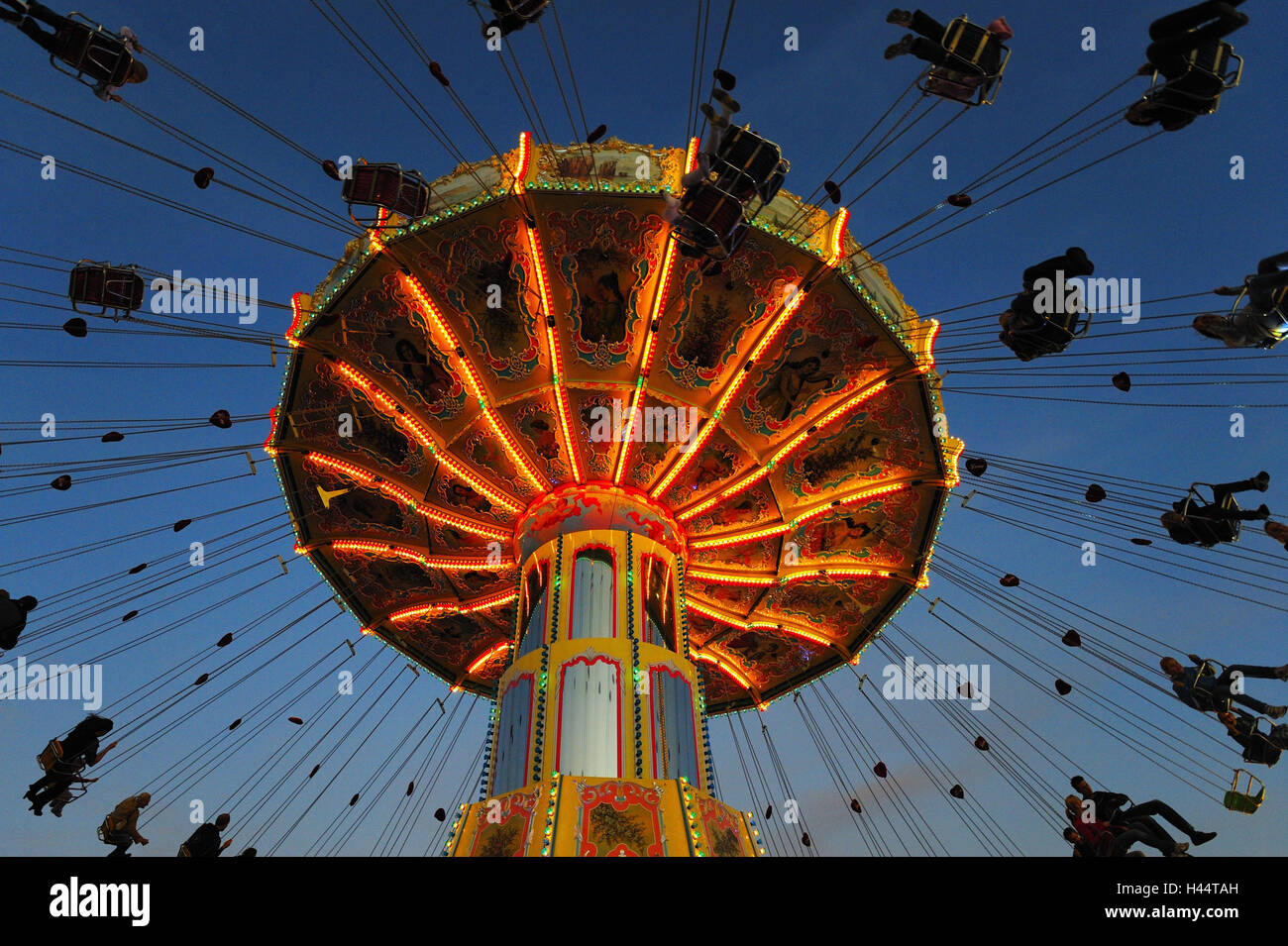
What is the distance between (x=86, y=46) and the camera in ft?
29.7

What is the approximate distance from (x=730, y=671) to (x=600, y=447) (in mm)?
6830

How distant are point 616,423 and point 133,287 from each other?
6.87 m

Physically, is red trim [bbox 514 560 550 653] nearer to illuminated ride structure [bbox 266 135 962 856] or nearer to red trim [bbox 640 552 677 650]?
illuminated ride structure [bbox 266 135 962 856]

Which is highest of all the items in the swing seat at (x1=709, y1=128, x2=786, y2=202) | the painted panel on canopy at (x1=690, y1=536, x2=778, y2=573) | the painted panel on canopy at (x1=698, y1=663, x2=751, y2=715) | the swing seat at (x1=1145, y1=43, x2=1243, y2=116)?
the swing seat at (x1=1145, y1=43, x2=1243, y2=116)

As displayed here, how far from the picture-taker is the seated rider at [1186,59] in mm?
7824

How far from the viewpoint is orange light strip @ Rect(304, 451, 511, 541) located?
13.8m

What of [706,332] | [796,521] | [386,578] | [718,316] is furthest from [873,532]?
[386,578]

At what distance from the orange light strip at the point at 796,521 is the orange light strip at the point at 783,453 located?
0.69 meters

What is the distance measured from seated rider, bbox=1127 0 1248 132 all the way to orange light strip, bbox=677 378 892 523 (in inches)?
198

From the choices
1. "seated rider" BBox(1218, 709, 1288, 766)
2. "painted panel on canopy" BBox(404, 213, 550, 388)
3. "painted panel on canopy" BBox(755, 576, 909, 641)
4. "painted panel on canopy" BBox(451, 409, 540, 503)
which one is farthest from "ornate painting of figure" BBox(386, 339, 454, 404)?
"seated rider" BBox(1218, 709, 1288, 766)

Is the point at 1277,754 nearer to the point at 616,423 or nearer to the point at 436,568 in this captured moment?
the point at 616,423

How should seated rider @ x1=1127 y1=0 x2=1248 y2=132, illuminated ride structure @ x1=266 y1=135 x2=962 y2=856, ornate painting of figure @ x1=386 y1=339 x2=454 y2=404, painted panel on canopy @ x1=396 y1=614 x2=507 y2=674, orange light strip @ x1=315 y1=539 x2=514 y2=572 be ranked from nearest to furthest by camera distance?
seated rider @ x1=1127 y1=0 x2=1248 y2=132
illuminated ride structure @ x1=266 y1=135 x2=962 y2=856
ornate painting of figure @ x1=386 y1=339 x2=454 y2=404
orange light strip @ x1=315 y1=539 x2=514 y2=572
painted panel on canopy @ x1=396 y1=614 x2=507 y2=674

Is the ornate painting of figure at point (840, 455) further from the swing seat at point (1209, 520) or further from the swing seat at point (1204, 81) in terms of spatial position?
the swing seat at point (1204, 81)

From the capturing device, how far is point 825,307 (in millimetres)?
12461
